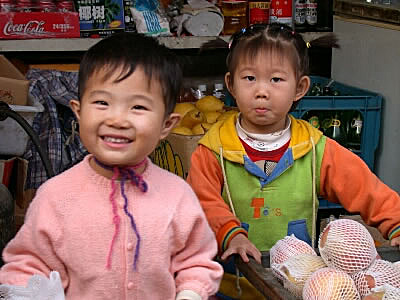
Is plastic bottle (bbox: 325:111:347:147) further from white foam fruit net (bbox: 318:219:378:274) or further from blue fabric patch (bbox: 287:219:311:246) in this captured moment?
white foam fruit net (bbox: 318:219:378:274)

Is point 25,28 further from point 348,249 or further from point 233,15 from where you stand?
point 348,249

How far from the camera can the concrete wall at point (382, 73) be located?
11.9 feet

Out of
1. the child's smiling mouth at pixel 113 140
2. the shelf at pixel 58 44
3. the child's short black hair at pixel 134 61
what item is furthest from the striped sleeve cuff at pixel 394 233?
the shelf at pixel 58 44

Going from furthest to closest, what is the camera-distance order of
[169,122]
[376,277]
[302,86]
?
[302,86]
[376,277]
[169,122]

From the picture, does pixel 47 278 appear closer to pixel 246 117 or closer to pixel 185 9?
pixel 246 117

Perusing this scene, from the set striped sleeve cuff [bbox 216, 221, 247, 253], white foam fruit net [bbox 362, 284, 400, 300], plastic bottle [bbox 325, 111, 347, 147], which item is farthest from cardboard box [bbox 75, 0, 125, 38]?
white foam fruit net [bbox 362, 284, 400, 300]

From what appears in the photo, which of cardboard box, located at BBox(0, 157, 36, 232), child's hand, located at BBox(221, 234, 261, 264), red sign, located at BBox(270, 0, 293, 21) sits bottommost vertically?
cardboard box, located at BBox(0, 157, 36, 232)

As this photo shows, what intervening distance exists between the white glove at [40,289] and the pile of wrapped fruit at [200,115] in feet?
6.97

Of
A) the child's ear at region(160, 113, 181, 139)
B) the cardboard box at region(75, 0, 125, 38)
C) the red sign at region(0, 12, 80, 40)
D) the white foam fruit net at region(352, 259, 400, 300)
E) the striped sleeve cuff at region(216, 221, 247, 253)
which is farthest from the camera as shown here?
the cardboard box at region(75, 0, 125, 38)

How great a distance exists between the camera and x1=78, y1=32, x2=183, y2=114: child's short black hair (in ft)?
5.12

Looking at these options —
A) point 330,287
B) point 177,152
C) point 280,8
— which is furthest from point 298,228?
point 280,8

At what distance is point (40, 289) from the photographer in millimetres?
1463

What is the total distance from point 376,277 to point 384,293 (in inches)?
3.7

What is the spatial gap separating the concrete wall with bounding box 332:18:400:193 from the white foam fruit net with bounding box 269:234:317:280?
5.92 feet
